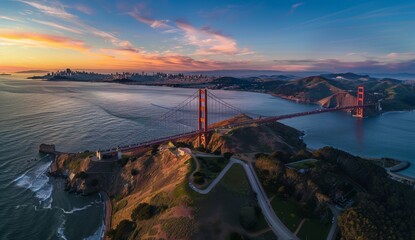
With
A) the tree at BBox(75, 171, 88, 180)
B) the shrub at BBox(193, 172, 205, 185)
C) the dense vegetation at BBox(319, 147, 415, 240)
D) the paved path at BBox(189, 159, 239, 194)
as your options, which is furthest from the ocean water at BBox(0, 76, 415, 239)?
the dense vegetation at BBox(319, 147, 415, 240)

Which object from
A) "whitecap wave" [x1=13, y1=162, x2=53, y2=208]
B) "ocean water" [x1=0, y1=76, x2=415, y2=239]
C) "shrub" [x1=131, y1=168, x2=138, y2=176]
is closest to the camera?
"ocean water" [x1=0, y1=76, x2=415, y2=239]

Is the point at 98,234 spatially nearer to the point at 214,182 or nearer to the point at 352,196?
the point at 214,182

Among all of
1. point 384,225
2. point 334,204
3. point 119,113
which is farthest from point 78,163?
point 119,113

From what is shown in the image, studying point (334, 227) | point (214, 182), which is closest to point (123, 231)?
point (214, 182)

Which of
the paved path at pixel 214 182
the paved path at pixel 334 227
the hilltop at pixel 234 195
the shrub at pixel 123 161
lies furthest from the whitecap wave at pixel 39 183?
the paved path at pixel 334 227

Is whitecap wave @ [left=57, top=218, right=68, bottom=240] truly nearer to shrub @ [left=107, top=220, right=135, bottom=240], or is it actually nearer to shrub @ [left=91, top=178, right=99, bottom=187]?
shrub @ [left=107, top=220, right=135, bottom=240]
